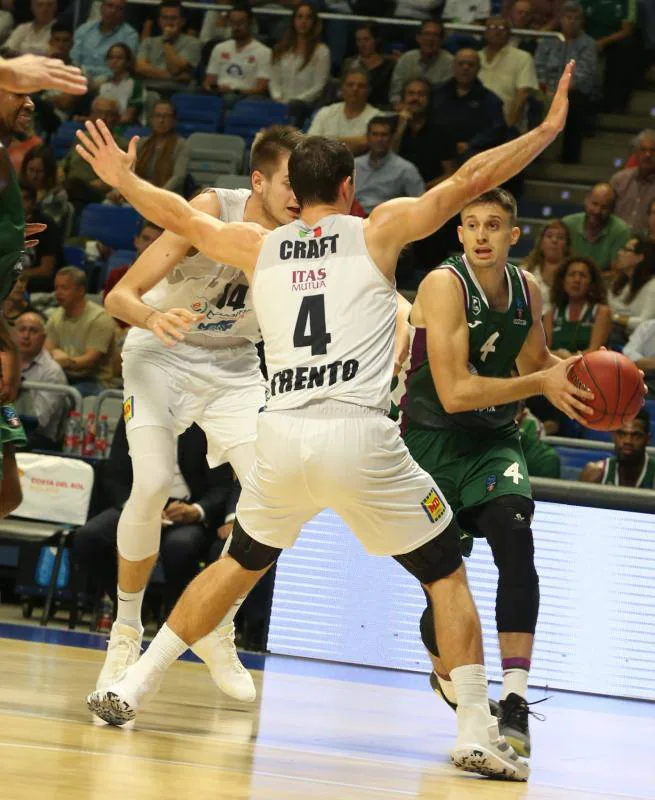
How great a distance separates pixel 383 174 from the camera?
11.2 m

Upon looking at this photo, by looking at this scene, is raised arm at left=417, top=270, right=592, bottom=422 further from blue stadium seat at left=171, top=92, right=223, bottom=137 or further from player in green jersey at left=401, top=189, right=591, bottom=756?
blue stadium seat at left=171, top=92, right=223, bottom=137

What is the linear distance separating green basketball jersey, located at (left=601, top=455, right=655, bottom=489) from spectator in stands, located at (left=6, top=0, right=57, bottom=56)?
8745mm

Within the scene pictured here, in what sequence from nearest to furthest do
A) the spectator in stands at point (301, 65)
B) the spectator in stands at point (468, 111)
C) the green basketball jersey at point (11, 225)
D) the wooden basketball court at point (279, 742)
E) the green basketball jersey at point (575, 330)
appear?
the wooden basketball court at point (279, 742)
the green basketball jersey at point (11, 225)
the green basketball jersey at point (575, 330)
the spectator in stands at point (468, 111)
the spectator in stands at point (301, 65)

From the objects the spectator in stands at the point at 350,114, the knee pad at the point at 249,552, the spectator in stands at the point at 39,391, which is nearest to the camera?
the knee pad at the point at 249,552

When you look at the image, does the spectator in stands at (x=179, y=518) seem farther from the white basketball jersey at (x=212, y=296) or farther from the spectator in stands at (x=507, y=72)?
the spectator in stands at (x=507, y=72)

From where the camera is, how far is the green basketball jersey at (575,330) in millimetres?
9242

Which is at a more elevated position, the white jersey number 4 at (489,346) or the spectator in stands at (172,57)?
the spectator in stands at (172,57)

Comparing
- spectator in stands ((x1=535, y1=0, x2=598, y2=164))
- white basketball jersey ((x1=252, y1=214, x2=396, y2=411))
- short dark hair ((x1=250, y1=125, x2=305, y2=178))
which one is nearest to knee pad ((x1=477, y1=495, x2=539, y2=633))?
white basketball jersey ((x1=252, y1=214, x2=396, y2=411))

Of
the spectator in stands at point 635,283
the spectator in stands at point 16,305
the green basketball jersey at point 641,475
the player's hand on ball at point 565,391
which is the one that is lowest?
the player's hand on ball at point 565,391

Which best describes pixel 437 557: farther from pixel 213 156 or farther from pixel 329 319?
pixel 213 156

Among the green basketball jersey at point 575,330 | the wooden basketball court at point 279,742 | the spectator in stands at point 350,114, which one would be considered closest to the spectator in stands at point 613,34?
the spectator in stands at point 350,114

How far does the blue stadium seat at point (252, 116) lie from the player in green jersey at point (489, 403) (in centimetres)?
750

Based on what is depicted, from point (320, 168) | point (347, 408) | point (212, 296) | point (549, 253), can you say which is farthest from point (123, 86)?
point (347, 408)

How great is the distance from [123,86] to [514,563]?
374 inches
